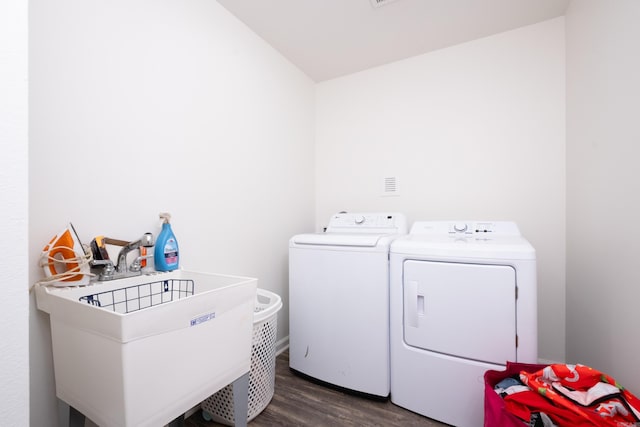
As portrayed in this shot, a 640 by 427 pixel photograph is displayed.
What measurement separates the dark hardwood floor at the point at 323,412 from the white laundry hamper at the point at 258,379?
56 millimetres

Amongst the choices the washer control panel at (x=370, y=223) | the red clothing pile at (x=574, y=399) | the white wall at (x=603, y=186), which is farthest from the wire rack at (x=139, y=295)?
the white wall at (x=603, y=186)

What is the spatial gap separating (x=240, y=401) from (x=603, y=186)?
1915 mm

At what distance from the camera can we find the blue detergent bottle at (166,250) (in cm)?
129

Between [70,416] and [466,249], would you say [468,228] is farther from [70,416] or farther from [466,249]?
[70,416]

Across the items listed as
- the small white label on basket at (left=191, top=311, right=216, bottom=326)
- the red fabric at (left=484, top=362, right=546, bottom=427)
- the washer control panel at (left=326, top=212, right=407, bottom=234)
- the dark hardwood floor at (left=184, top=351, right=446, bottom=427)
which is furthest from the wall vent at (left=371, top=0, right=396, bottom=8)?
the dark hardwood floor at (left=184, top=351, right=446, bottom=427)

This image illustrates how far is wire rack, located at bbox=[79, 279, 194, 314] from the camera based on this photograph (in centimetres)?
108

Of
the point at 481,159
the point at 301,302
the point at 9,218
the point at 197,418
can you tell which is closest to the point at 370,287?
the point at 301,302

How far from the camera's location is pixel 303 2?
5.63 feet

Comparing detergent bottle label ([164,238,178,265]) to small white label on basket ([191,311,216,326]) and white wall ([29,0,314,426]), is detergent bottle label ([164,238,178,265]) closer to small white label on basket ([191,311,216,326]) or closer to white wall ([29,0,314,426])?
white wall ([29,0,314,426])

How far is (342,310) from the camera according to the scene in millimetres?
1699

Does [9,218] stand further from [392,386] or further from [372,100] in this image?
[372,100]

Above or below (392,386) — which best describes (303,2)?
above

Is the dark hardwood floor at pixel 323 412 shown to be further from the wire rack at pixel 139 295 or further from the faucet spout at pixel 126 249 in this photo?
the faucet spout at pixel 126 249

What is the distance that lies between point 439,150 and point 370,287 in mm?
1282
